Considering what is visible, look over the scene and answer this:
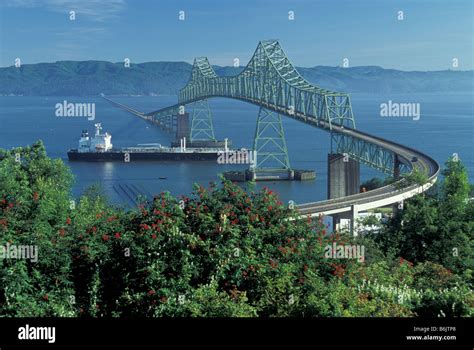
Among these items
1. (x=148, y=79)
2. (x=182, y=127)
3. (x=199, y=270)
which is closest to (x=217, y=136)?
(x=182, y=127)

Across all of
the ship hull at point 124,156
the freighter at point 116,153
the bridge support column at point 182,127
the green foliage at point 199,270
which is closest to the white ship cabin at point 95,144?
the freighter at point 116,153

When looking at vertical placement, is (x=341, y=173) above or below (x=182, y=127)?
below

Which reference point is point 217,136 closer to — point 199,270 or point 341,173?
point 341,173

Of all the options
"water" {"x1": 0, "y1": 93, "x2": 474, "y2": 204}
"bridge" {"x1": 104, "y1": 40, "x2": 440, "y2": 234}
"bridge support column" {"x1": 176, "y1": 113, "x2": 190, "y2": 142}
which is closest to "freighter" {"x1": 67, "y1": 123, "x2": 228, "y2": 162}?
"water" {"x1": 0, "y1": 93, "x2": 474, "y2": 204}

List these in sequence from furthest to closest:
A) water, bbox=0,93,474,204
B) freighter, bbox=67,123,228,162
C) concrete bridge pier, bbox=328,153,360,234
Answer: freighter, bbox=67,123,228,162 → water, bbox=0,93,474,204 → concrete bridge pier, bbox=328,153,360,234

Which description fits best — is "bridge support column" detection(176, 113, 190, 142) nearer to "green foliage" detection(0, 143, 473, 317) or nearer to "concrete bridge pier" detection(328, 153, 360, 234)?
"concrete bridge pier" detection(328, 153, 360, 234)

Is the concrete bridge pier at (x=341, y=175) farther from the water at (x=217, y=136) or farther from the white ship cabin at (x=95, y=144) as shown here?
→ the white ship cabin at (x=95, y=144)

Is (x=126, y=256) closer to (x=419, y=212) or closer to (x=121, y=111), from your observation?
(x=419, y=212)
